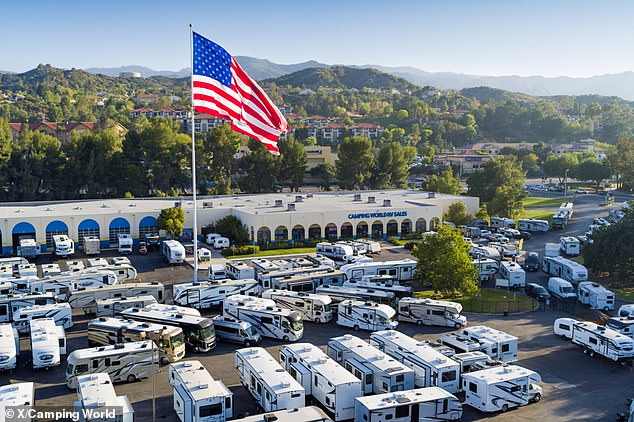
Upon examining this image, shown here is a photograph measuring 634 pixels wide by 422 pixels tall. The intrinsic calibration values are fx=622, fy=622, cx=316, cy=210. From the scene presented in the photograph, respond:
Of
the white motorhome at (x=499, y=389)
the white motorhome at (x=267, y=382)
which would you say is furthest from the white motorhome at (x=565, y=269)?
the white motorhome at (x=267, y=382)

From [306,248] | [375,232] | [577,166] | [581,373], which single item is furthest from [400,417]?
[577,166]

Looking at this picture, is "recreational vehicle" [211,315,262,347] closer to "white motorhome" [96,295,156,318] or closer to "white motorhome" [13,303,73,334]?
"white motorhome" [96,295,156,318]

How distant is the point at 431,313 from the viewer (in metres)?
29.3

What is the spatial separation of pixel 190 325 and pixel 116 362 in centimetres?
401

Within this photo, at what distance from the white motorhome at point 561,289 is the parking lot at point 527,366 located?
3.07 metres

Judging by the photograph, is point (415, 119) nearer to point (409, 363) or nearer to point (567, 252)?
point (567, 252)

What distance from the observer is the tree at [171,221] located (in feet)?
158

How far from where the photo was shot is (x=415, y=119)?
18600cm

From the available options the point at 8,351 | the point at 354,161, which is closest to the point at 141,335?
the point at 8,351

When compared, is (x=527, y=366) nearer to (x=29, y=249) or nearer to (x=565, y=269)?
(x=565, y=269)

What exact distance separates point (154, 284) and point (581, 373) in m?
20.0

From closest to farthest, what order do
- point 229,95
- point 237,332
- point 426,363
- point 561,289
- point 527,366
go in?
point 426,363 < point 527,366 < point 237,332 < point 229,95 < point 561,289

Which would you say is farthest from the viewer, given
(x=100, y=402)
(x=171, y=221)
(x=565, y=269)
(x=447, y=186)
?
(x=447, y=186)

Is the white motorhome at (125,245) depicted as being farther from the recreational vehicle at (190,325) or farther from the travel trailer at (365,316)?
the travel trailer at (365,316)
